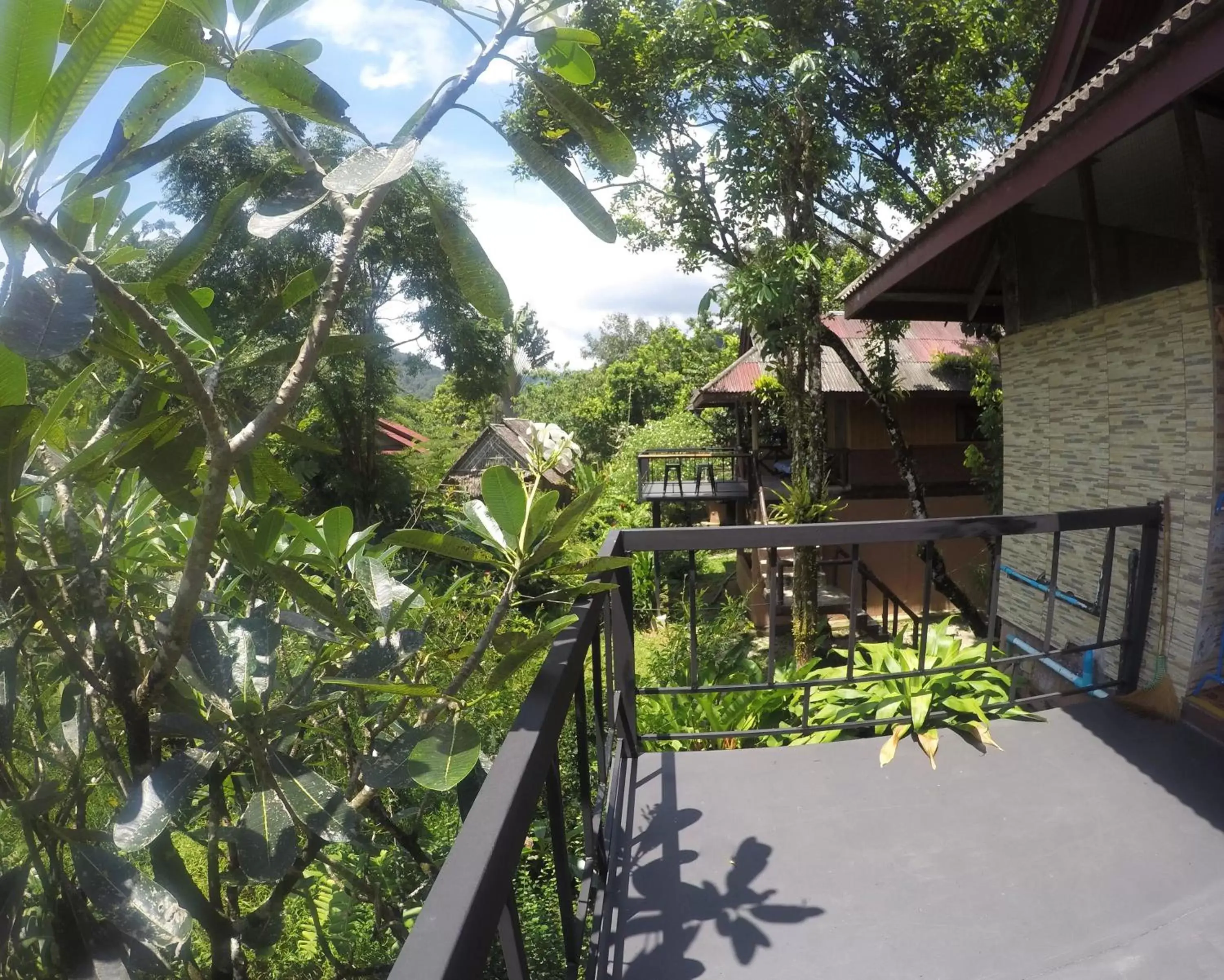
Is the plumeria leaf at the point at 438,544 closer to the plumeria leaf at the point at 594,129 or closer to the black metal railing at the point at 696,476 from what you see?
the plumeria leaf at the point at 594,129

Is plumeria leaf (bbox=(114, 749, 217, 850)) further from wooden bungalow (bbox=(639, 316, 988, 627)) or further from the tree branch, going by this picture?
wooden bungalow (bbox=(639, 316, 988, 627))

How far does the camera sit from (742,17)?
7.70 m

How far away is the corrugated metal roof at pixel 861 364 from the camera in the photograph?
11.2 metres

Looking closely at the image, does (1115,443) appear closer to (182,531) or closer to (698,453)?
(182,531)

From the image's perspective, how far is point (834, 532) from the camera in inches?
89.4

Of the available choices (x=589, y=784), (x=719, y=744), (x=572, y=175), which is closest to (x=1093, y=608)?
(x=719, y=744)

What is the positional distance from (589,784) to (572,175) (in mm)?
1227

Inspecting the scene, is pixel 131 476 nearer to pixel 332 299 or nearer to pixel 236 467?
pixel 236 467

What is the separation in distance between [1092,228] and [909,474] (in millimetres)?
5095

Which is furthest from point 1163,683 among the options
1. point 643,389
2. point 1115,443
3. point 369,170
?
point 643,389

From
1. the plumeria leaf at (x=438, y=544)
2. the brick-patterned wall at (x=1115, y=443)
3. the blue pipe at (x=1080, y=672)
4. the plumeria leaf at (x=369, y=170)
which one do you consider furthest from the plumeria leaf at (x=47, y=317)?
the blue pipe at (x=1080, y=672)

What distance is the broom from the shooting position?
268cm

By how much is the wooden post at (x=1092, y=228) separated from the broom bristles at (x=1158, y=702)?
2110mm

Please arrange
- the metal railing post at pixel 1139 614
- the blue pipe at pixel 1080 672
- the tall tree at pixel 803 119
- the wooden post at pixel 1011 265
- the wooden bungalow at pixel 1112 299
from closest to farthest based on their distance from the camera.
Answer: the wooden bungalow at pixel 1112 299 < the metal railing post at pixel 1139 614 < the blue pipe at pixel 1080 672 < the wooden post at pixel 1011 265 < the tall tree at pixel 803 119
